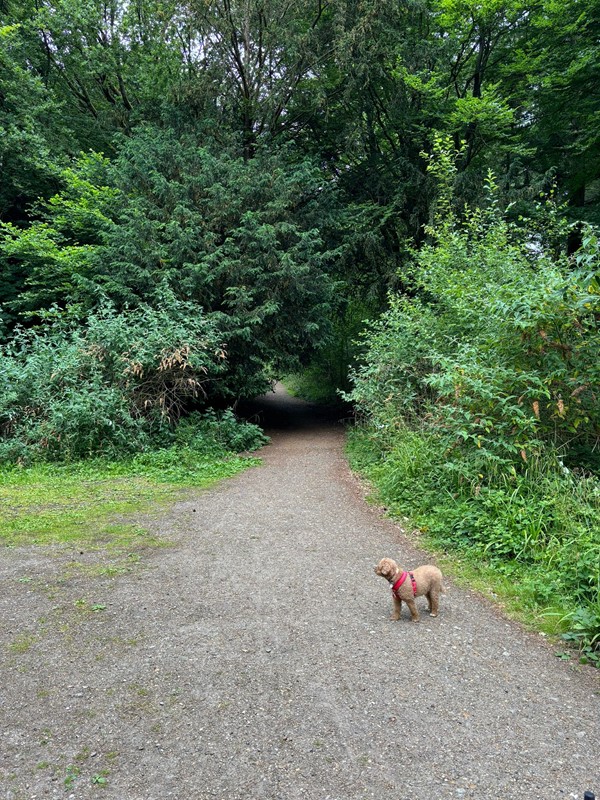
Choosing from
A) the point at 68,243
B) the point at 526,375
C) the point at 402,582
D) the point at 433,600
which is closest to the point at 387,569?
the point at 402,582

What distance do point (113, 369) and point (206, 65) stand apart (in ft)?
33.1

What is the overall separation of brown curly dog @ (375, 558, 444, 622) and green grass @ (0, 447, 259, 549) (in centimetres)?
294

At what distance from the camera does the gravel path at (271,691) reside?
2244mm

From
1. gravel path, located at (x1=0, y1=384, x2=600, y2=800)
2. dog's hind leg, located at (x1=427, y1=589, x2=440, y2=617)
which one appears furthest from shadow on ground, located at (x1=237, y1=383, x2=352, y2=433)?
dog's hind leg, located at (x1=427, y1=589, x2=440, y2=617)

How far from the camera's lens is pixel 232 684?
9.66 ft

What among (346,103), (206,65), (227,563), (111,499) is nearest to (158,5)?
(206,65)

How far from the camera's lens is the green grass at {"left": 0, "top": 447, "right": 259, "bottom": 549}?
5.64 meters

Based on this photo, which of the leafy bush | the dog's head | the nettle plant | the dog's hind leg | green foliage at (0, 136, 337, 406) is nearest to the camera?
the dog's head

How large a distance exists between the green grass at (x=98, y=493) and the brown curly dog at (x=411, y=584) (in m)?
2.94

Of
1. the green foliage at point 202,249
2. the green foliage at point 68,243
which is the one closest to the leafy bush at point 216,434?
the green foliage at point 202,249

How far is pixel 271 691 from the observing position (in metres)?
2.88

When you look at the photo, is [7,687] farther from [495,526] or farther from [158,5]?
[158,5]

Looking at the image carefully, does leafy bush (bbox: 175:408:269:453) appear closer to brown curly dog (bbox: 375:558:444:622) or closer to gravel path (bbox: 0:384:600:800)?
gravel path (bbox: 0:384:600:800)

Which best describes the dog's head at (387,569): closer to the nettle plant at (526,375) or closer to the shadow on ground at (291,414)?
the nettle plant at (526,375)
